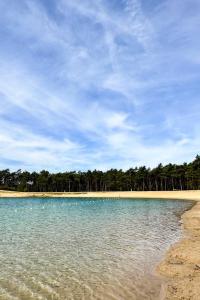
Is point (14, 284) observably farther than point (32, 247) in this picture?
No

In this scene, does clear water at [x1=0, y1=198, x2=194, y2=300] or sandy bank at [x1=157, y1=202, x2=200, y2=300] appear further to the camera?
clear water at [x1=0, y1=198, x2=194, y2=300]

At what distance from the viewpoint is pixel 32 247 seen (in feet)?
83.5

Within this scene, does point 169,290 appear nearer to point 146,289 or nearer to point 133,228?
point 146,289

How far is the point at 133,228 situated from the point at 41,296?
2373 cm

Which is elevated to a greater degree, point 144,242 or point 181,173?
point 181,173

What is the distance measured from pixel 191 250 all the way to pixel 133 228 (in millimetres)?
14423

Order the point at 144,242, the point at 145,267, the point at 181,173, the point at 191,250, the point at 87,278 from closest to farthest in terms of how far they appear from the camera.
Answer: the point at 87,278 → the point at 145,267 → the point at 191,250 → the point at 144,242 → the point at 181,173

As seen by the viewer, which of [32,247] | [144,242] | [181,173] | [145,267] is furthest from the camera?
[181,173]

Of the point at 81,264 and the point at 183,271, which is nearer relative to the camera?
the point at 183,271

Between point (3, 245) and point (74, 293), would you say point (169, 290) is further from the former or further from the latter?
point (3, 245)

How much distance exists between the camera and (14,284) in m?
16.0

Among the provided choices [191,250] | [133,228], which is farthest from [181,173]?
[191,250]

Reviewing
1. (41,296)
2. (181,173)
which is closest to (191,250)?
(41,296)

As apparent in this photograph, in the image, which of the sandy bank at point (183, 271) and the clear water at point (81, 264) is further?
the clear water at point (81, 264)
